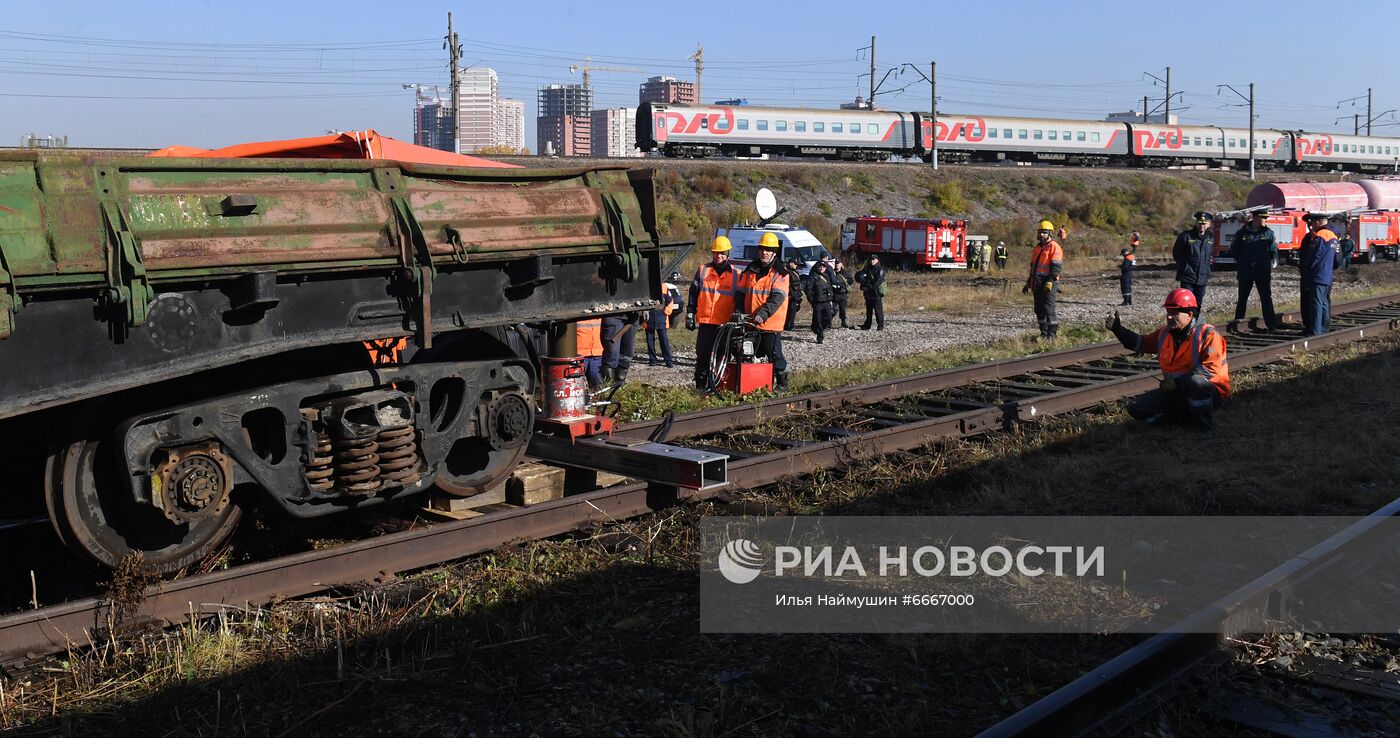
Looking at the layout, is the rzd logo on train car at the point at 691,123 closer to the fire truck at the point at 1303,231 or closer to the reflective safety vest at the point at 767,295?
the fire truck at the point at 1303,231

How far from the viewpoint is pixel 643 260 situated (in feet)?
23.0

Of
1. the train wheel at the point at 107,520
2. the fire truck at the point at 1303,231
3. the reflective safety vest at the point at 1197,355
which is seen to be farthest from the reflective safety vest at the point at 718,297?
the fire truck at the point at 1303,231

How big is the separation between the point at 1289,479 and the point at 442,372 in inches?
206

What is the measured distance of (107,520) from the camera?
5270 millimetres

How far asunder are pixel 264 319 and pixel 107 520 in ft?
3.73

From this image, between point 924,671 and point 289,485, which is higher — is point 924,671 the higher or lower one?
the lower one

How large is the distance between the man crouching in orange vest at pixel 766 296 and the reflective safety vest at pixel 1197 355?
3.49 metres

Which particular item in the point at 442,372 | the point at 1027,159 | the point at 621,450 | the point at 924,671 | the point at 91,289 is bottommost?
the point at 924,671

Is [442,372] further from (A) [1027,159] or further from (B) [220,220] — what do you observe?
(A) [1027,159]

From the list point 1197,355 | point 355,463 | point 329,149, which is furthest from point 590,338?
point 355,463

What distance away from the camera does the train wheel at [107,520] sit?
5055 mm

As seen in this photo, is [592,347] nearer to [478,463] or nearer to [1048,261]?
[478,463]

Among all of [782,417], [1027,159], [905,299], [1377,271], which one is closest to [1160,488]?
[782,417]

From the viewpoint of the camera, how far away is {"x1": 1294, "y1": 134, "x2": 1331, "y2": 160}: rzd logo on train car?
2635 inches
